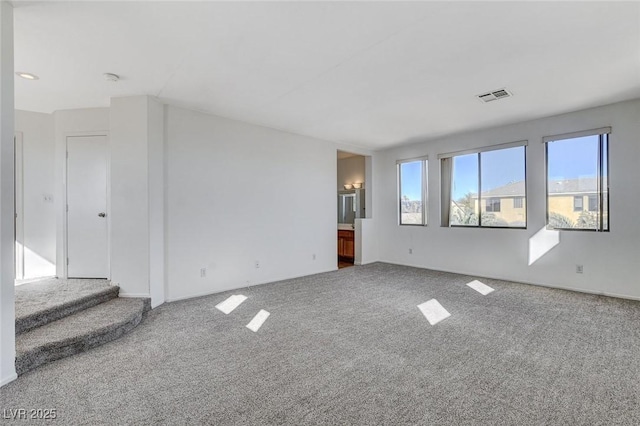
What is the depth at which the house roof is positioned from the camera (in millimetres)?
4621

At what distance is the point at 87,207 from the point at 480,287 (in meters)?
6.34

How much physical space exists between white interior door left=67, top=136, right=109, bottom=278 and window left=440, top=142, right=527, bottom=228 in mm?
6263

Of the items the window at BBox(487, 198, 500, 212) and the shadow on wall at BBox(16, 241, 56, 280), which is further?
the window at BBox(487, 198, 500, 212)

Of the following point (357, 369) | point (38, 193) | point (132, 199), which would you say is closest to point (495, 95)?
point (357, 369)

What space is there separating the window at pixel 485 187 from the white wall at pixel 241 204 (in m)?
2.53

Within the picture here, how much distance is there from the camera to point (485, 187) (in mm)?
5809

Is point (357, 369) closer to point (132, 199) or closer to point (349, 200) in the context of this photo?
point (132, 199)

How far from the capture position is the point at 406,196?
7.16 metres

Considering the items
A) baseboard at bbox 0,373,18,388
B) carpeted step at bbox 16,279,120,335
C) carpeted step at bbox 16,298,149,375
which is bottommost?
baseboard at bbox 0,373,18,388

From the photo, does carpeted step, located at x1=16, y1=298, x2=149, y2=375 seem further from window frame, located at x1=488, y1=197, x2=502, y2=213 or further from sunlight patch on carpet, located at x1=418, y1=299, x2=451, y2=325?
window frame, located at x1=488, y1=197, x2=502, y2=213

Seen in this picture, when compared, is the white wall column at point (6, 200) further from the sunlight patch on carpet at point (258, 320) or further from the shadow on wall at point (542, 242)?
the shadow on wall at point (542, 242)

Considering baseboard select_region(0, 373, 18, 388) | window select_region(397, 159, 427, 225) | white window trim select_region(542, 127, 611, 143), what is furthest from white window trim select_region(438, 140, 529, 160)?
baseboard select_region(0, 373, 18, 388)

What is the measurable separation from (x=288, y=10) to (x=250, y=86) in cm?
153

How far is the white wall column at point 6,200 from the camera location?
213cm
